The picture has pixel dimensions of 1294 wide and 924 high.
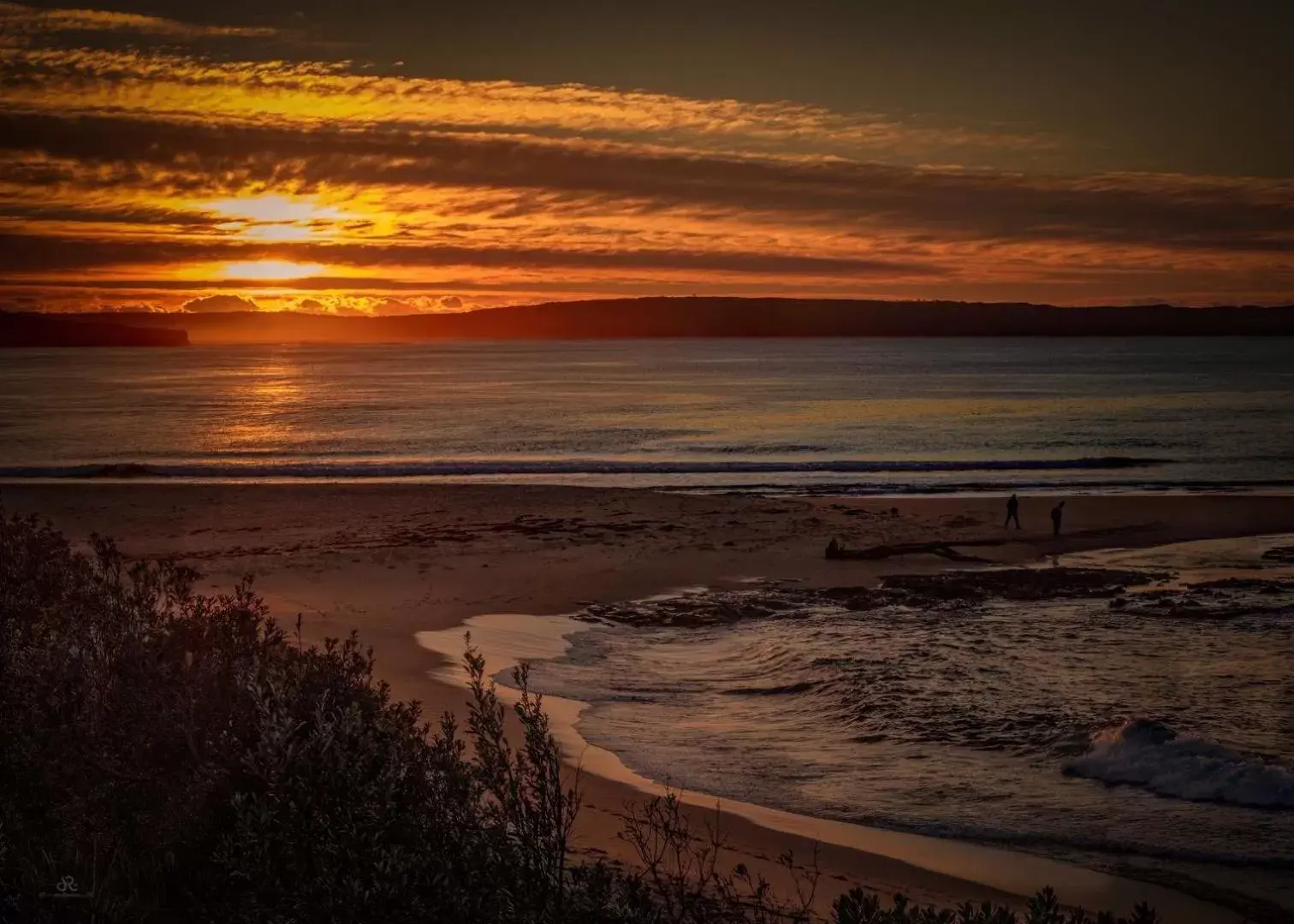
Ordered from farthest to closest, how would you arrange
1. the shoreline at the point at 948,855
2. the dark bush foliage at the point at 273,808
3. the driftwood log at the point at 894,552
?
the driftwood log at the point at 894,552
the shoreline at the point at 948,855
the dark bush foliage at the point at 273,808

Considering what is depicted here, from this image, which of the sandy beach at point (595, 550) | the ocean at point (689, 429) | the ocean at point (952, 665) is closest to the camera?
the sandy beach at point (595, 550)

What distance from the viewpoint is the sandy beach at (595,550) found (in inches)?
296

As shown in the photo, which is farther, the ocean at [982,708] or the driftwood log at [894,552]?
the driftwood log at [894,552]

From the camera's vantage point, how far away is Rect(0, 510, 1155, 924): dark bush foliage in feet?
15.8

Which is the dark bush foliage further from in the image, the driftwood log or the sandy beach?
the driftwood log

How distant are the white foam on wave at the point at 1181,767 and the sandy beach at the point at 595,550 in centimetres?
197

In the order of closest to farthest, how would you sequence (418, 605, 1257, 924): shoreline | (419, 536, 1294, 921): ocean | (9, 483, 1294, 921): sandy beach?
(418, 605, 1257, 924): shoreline
(9, 483, 1294, 921): sandy beach
(419, 536, 1294, 921): ocean

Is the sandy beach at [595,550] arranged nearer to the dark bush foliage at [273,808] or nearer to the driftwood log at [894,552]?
the driftwood log at [894,552]

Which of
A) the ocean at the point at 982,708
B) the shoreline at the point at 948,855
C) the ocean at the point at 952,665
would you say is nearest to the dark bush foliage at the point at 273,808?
the shoreline at the point at 948,855

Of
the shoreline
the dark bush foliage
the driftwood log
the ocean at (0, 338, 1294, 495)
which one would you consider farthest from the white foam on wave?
the ocean at (0, 338, 1294, 495)

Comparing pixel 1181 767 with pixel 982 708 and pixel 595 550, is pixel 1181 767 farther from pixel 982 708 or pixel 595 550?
pixel 595 550

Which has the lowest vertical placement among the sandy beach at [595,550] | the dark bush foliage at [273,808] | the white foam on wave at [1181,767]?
the sandy beach at [595,550]

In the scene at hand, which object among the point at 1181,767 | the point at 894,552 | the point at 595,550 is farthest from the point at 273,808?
the point at 894,552

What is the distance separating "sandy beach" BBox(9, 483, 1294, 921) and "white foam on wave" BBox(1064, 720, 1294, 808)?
1.97m
